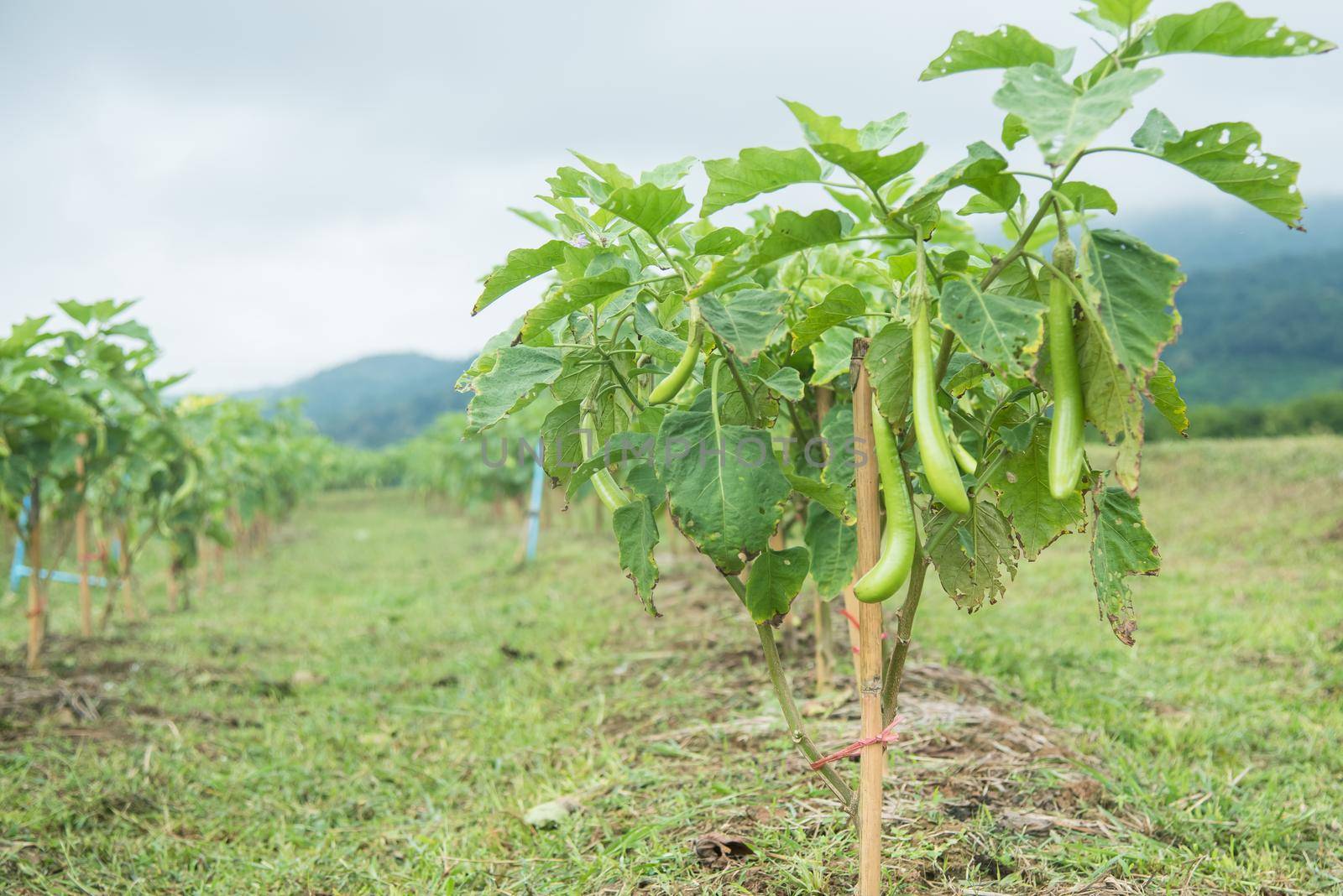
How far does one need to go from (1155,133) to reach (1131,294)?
8.2 inches

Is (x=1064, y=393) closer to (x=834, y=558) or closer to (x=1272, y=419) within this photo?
(x=834, y=558)

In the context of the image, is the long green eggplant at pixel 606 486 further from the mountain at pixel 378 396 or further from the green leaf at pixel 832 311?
the mountain at pixel 378 396

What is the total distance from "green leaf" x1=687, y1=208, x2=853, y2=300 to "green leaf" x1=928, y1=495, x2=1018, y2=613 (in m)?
0.53

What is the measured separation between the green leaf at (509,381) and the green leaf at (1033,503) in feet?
2.48

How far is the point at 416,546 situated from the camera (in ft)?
42.2

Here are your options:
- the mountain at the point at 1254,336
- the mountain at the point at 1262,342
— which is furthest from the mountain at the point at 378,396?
the mountain at the point at 1262,342

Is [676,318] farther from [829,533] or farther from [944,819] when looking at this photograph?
[944,819]

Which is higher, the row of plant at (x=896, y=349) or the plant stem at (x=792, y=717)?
the row of plant at (x=896, y=349)

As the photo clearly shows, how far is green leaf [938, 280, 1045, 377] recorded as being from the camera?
1139mm

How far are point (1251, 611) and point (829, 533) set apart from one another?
430 centimetres

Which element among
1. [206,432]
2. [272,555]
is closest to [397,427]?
[272,555]

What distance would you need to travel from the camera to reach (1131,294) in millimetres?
1161

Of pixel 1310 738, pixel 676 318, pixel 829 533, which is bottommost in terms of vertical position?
pixel 1310 738

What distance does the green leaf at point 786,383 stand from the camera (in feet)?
4.87
